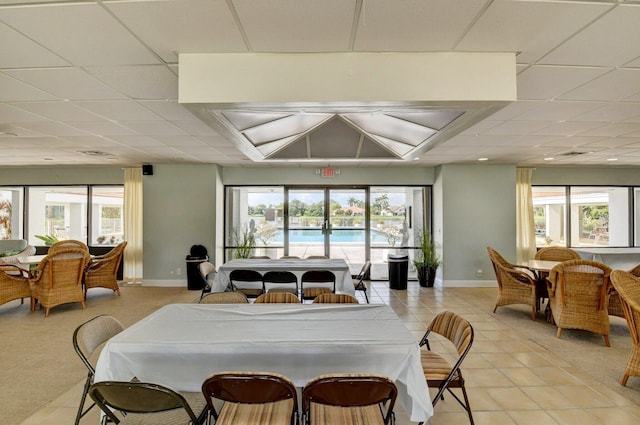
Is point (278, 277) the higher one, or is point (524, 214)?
point (524, 214)

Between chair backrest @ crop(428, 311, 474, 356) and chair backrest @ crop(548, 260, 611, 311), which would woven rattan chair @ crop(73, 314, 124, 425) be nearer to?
chair backrest @ crop(428, 311, 474, 356)

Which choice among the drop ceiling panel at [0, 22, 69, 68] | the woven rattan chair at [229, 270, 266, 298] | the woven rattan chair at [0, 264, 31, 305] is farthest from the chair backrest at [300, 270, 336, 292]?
the woven rattan chair at [0, 264, 31, 305]

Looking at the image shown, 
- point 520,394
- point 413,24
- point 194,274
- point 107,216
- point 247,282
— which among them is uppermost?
point 413,24

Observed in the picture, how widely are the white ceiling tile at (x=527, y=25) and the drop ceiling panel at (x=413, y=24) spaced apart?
0.12m

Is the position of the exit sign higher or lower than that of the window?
higher

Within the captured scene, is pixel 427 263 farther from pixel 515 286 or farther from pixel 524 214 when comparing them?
pixel 524 214

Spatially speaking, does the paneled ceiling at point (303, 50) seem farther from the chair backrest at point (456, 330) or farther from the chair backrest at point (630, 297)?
the chair backrest at point (630, 297)

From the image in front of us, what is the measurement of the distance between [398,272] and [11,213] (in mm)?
9768

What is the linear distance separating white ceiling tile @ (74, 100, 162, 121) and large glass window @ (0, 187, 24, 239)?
670cm

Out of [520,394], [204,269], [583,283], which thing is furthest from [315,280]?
[583,283]

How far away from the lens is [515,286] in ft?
16.6

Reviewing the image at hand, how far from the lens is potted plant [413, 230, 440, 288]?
7.30 m

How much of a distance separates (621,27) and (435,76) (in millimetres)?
1134

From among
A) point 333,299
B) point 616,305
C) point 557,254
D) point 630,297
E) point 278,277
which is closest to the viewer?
point 630,297
